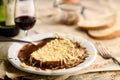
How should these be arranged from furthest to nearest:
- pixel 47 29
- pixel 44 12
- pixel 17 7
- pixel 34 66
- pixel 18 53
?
pixel 44 12
pixel 47 29
pixel 17 7
pixel 18 53
pixel 34 66

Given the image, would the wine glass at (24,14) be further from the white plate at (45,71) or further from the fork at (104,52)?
the fork at (104,52)

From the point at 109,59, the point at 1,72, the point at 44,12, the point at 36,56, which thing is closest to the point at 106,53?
the point at 109,59

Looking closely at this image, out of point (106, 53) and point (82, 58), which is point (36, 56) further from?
point (106, 53)

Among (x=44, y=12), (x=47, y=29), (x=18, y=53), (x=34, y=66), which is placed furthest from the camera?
(x=44, y=12)

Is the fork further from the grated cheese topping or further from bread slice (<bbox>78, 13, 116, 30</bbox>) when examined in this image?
bread slice (<bbox>78, 13, 116, 30</bbox>)

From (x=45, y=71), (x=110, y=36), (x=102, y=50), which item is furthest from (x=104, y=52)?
(x=45, y=71)
